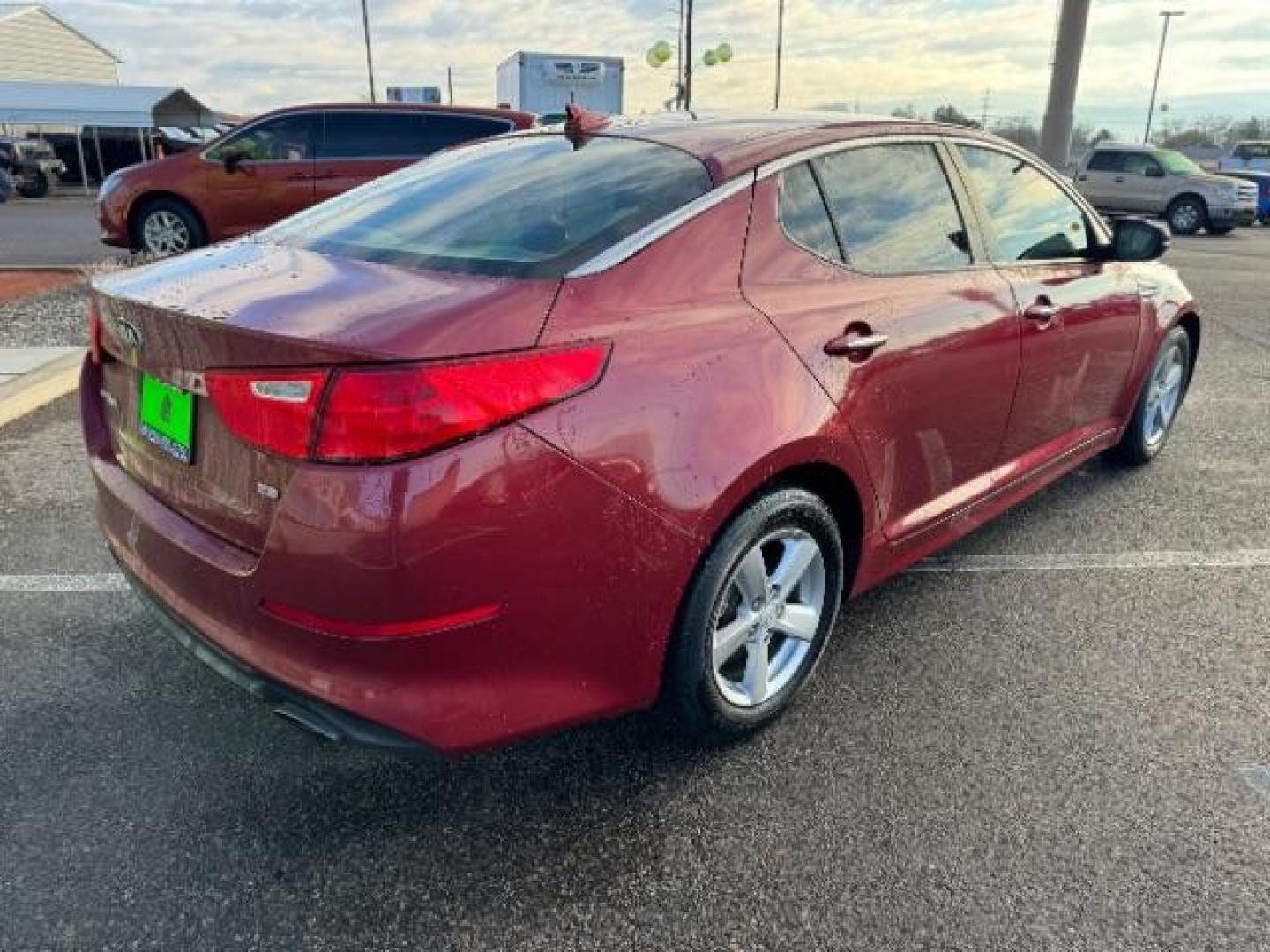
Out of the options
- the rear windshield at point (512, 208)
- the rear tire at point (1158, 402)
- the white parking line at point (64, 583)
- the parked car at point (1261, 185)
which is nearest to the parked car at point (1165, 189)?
the parked car at point (1261, 185)

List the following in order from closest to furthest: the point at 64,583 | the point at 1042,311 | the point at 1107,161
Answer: the point at 1042,311, the point at 64,583, the point at 1107,161

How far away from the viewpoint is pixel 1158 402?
4.75 m

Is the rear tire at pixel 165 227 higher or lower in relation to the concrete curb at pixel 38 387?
higher

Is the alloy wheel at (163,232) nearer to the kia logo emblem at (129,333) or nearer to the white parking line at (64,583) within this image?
the white parking line at (64,583)

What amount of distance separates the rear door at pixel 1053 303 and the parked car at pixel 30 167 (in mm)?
29435


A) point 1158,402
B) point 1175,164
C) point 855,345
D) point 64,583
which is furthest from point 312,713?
point 1175,164

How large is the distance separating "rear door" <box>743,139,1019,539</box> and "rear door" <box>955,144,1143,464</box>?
15cm

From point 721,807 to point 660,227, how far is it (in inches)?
55.6

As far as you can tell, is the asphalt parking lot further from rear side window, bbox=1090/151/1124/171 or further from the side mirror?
rear side window, bbox=1090/151/1124/171

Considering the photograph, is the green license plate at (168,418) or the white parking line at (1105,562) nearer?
the green license plate at (168,418)

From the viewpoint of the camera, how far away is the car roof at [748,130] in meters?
2.55

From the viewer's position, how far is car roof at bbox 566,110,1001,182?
255cm

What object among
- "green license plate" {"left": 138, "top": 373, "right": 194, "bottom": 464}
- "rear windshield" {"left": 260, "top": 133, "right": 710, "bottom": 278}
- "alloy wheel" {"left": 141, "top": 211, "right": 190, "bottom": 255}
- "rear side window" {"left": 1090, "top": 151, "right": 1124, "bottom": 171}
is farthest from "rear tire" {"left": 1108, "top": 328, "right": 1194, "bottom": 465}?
"rear side window" {"left": 1090, "top": 151, "right": 1124, "bottom": 171}

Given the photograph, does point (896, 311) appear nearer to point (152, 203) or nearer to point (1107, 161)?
point (152, 203)
